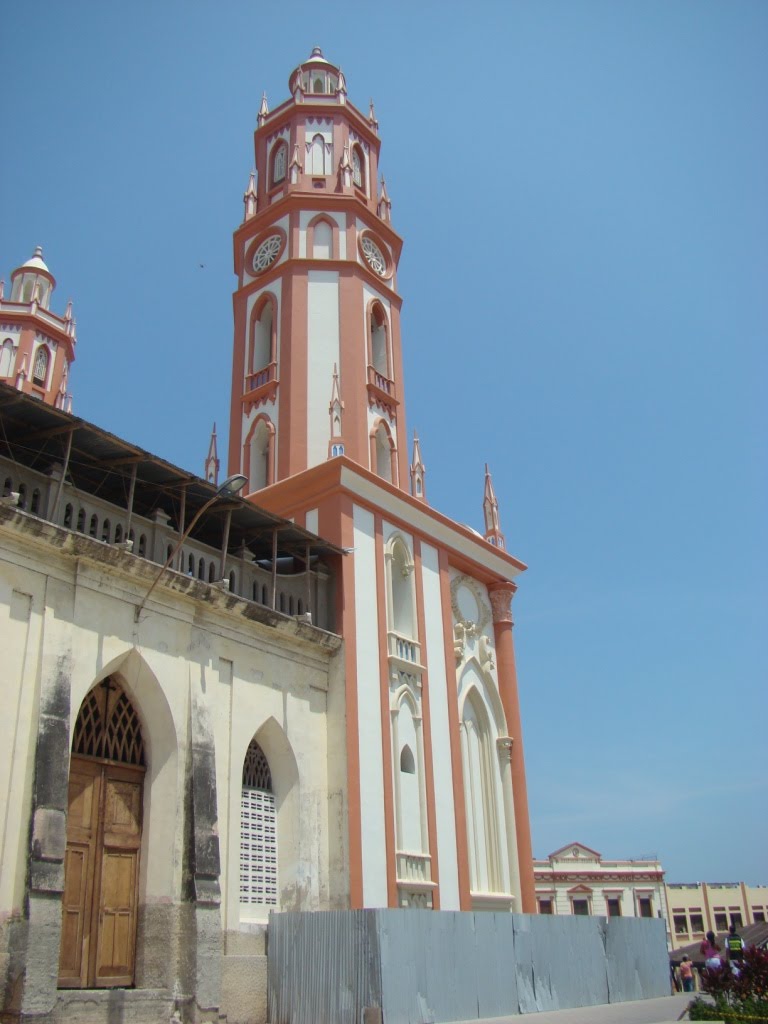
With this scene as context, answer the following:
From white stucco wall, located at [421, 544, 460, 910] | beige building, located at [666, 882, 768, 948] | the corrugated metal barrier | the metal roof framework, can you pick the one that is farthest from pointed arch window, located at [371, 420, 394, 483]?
beige building, located at [666, 882, 768, 948]

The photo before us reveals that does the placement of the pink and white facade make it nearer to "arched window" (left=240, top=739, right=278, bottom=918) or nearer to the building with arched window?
the building with arched window

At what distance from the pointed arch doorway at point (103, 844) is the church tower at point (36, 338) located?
22671mm

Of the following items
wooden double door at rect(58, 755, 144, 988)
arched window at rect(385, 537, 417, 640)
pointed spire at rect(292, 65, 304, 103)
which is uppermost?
pointed spire at rect(292, 65, 304, 103)

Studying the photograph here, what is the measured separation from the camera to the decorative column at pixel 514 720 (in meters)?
21.8

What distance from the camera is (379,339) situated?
25.0 meters

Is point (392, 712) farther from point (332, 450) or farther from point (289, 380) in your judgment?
point (289, 380)

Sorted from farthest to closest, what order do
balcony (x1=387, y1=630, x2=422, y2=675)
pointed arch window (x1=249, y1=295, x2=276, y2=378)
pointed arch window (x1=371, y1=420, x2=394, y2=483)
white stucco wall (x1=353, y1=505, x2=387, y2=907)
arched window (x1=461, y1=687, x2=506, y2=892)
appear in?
pointed arch window (x1=249, y1=295, x2=276, y2=378) < pointed arch window (x1=371, y1=420, x2=394, y2=483) < arched window (x1=461, y1=687, x2=506, y2=892) < balcony (x1=387, y1=630, x2=422, y2=675) < white stucco wall (x1=353, y1=505, x2=387, y2=907)

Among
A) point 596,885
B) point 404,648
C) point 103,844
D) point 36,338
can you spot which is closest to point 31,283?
point 36,338

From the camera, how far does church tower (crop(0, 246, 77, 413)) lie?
3594 cm

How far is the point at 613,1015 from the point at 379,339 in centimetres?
1580

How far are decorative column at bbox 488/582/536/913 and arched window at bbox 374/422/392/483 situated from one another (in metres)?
3.97

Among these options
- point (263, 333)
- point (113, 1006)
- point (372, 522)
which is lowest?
point (113, 1006)

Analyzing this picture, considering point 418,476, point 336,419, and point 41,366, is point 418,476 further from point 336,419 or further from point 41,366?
point 41,366

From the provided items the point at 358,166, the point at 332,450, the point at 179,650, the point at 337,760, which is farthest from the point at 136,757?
the point at 358,166
